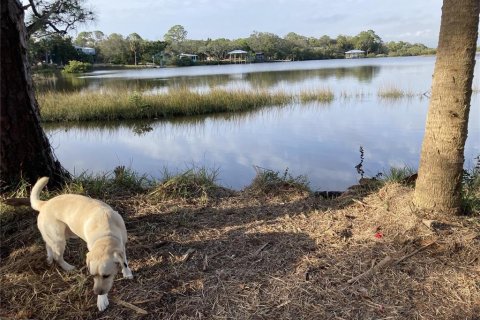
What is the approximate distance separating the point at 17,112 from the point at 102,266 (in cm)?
258

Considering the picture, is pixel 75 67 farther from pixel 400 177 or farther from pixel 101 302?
pixel 101 302

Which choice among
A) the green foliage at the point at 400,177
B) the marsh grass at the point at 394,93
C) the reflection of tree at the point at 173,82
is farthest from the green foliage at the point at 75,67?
the green foliage at the point at 400,177

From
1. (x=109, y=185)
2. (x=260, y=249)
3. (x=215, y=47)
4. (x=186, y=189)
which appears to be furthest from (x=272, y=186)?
(x=215, y=47)

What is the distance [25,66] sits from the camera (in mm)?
4199

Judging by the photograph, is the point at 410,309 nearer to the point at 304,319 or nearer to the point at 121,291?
the point at 304,319

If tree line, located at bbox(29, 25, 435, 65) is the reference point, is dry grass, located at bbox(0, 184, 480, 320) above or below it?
below

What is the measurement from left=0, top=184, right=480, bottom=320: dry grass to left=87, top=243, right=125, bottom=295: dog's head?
0.23 m

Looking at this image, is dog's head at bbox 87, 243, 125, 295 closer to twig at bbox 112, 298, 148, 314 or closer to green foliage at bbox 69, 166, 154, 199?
twig at bbox 112, 298, 148, 314

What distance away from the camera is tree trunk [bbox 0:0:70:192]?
13.3 ft

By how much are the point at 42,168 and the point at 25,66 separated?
1.14 metres

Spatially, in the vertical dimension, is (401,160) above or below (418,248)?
below

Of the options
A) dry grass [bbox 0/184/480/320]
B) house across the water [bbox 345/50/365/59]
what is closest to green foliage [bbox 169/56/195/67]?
house across the water [bbox 345/50/365/59]

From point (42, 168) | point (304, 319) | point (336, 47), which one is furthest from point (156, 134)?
point (336, 47)

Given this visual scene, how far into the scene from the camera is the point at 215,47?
92812 millimetres
